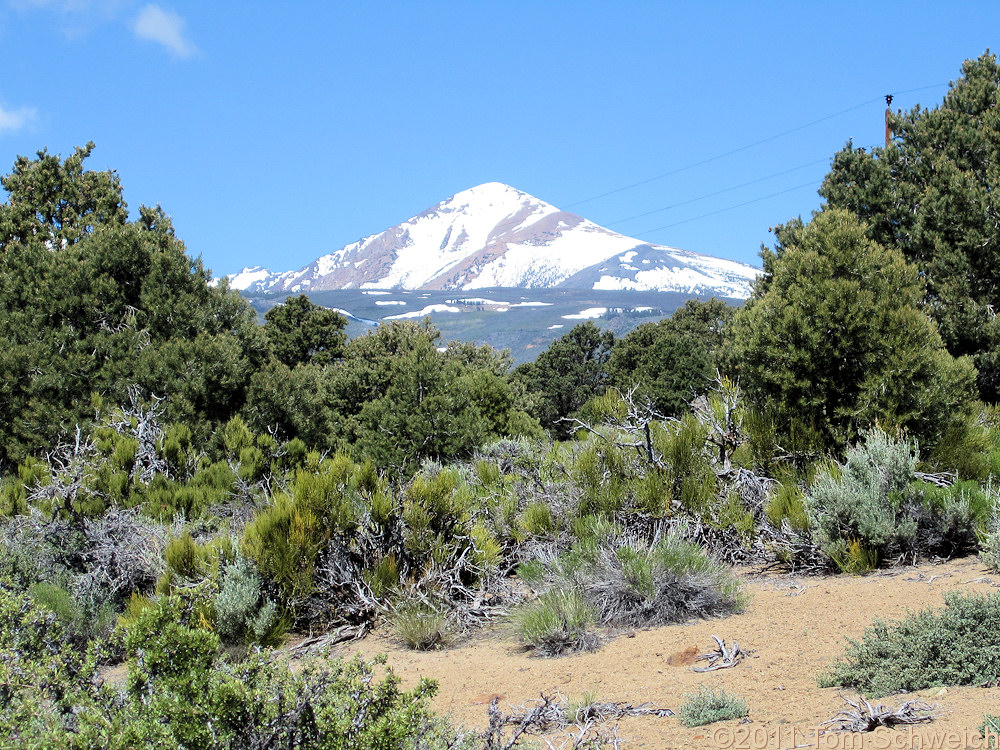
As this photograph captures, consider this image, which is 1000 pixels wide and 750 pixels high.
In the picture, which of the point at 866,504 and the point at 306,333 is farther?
the point at 306,333

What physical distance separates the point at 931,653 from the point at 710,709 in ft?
3.35

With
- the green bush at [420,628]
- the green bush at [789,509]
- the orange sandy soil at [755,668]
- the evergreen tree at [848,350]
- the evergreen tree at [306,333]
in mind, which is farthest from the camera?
the evergreen tree at [306,333]

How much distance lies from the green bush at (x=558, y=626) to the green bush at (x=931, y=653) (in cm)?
161

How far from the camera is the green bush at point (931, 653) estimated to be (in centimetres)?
363

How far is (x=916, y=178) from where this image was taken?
16859mm

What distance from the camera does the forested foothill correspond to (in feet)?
8.80

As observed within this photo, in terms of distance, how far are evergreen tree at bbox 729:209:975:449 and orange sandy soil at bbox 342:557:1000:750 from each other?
1.98 meters

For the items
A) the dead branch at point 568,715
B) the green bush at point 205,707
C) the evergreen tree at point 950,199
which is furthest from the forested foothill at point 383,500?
the evergreen tree at point 950,199

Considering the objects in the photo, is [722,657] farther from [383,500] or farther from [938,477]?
[938,477]

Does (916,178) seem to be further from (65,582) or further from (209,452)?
(65,582)

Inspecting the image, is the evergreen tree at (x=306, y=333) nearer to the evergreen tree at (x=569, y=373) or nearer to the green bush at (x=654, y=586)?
the evergreen tree at (x=569, y=373)

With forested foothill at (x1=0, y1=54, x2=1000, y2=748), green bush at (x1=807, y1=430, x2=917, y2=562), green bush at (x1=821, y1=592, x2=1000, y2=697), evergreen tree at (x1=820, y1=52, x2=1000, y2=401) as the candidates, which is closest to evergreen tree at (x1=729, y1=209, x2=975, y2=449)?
forested foothill at (x1=0, y1=54, x2=1000, y2=748)

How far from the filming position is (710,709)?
377cm

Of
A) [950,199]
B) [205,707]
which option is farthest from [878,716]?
[950,199]
